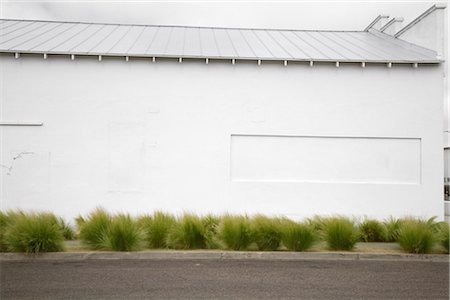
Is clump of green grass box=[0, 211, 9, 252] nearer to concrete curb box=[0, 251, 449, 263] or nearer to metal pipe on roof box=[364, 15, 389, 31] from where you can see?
concrete curb box=[0, 251, 449, 263]

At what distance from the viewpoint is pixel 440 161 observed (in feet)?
46.2

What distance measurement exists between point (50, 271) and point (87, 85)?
753 centimetres

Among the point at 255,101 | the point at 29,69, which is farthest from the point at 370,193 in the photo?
the point at 29,69

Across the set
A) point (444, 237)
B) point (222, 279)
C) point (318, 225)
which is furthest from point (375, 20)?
point (222, 279)

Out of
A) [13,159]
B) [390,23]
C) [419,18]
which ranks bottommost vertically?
[13,159]

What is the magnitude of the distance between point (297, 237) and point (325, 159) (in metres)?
5.04

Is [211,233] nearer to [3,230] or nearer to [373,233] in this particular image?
[373,233]

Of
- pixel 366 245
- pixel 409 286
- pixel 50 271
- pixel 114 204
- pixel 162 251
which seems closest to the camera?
pixel 409 286

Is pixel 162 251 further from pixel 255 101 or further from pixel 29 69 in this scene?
pixel 29 69

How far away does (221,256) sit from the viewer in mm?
9242

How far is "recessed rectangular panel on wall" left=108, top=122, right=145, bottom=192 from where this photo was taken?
13.8 m

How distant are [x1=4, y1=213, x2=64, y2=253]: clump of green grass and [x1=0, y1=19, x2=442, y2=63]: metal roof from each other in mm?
6467

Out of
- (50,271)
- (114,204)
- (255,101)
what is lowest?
(50,271)

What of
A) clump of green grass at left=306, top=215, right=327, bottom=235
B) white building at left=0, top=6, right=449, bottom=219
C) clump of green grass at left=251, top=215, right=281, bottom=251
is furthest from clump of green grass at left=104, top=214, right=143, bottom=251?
white building at left=0, top=6, right=449, bottom=219
